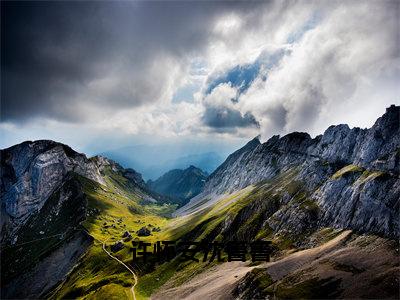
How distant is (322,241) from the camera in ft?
505

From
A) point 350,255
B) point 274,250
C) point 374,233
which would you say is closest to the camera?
point 350,255

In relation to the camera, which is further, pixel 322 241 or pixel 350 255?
pixel 322 241

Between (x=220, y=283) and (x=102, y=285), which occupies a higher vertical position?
(x=102, y=285)

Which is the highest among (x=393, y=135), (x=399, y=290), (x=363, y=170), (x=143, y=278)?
(x=393, y=135)

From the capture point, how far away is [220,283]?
467ft

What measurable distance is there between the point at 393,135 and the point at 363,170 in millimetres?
30601

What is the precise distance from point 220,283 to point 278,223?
61726 millimetres

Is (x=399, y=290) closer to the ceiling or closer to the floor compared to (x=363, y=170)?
closer to the floor

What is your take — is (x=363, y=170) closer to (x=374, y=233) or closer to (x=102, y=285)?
(x=374, y=233)

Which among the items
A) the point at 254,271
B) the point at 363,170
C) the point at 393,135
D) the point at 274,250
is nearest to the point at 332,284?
the point at 254,271

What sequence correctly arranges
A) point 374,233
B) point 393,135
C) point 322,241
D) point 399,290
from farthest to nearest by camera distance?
point 393,135, point 322,241, point 374,233, point 399,290

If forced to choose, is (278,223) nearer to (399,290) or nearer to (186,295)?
(186,295)

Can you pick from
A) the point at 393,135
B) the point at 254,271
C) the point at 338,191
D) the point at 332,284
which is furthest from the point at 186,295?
the point at 393,135

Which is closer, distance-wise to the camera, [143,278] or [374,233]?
[374,233]
